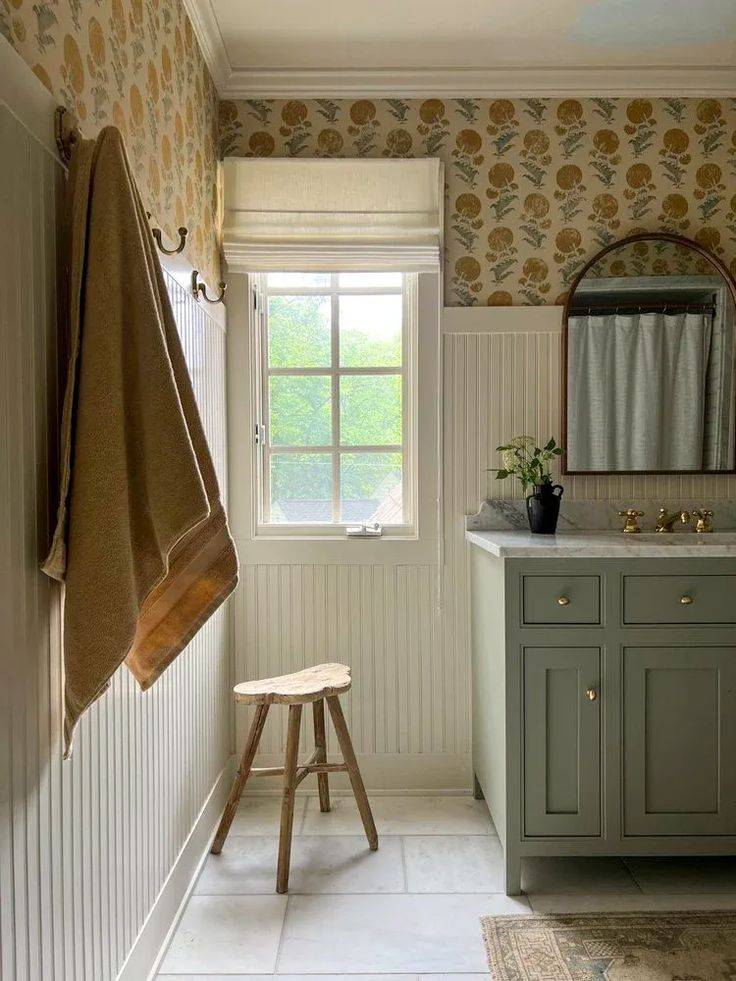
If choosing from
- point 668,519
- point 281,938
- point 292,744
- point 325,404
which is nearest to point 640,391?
point 668,519

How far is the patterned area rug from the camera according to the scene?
1.80 meters

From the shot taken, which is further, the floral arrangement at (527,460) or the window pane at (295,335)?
the window pane at (295,335)

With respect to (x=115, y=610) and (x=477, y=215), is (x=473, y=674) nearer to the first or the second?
(x=477, y=215)

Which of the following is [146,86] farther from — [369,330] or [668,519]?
[668,519]

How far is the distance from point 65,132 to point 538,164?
1.92m

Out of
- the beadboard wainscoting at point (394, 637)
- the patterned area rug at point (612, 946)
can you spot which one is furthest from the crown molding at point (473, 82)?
the patterned area rug at point (612, 946)

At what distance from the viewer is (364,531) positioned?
2.83 meters

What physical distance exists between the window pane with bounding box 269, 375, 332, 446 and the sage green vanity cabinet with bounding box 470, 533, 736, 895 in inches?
40.5

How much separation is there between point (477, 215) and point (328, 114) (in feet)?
2.04

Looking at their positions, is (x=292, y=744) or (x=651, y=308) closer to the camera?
(x=292, y=744)

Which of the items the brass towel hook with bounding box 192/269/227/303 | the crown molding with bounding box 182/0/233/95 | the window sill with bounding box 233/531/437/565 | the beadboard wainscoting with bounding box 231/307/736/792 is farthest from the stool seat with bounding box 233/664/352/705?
the crown molding with bounding box 182/0/233/95

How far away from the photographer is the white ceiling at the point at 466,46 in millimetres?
2389

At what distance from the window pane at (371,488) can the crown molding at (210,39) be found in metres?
1.34

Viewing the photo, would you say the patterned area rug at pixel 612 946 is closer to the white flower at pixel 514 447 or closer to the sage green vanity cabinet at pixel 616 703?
the sage green vanity cabinet at pixel 616 703
